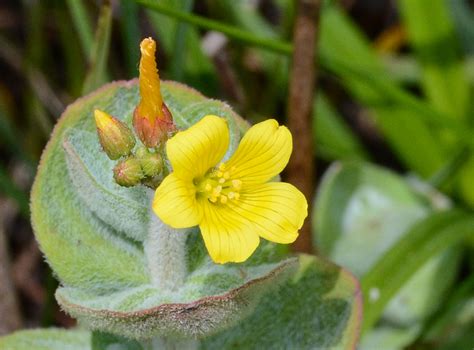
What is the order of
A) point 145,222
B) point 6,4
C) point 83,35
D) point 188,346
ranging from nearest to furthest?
point 145,222
point 188,346
point 83,35
point 6,4

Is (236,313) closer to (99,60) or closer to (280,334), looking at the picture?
(280,334)

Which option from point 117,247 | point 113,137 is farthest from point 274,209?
point 117,247

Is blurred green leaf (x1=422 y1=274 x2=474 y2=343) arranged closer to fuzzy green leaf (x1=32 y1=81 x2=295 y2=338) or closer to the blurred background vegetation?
the blurred background vegetation

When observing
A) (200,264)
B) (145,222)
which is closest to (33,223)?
(145,222)

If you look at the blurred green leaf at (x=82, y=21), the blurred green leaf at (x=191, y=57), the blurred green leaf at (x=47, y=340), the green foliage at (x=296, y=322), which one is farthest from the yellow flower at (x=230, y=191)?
the blurred green leaf at (x=82, y=21)

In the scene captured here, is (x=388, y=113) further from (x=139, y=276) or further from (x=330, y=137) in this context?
(x=139, y=276)

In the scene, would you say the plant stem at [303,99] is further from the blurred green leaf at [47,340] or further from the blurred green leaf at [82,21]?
the blurred green leaf at [47,340]

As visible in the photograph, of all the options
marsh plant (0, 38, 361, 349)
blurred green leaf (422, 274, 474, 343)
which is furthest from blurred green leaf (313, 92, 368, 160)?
marsh plant (0, 38, 361, 349)
